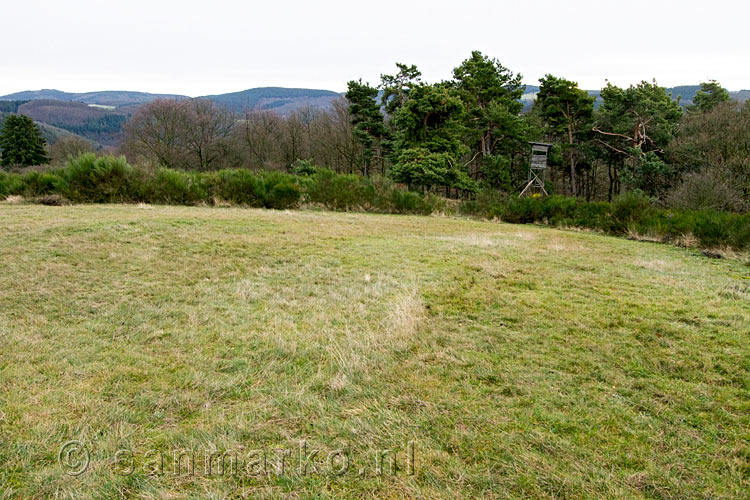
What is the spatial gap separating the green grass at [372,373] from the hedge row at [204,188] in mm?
5950

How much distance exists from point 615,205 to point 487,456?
10766 mm

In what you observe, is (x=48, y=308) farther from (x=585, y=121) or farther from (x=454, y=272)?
(x=585, y=121)

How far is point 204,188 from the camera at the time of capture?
11500mm

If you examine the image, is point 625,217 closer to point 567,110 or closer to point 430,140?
point 430,140

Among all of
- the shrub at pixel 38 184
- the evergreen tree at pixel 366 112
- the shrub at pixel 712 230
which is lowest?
the shrub at pixel 712 230

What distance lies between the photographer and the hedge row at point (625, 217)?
7.38 m

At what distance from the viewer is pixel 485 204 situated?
1366 centimetres

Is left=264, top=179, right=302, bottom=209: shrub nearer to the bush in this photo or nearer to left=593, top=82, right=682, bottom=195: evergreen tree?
the bush

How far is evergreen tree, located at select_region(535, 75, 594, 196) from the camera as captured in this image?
2459 cm

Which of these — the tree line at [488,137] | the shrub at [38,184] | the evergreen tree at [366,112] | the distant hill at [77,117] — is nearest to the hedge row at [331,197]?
the shrub at [38,184]

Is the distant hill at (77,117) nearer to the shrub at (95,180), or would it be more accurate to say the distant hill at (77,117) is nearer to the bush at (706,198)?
the shrub at (95,180)

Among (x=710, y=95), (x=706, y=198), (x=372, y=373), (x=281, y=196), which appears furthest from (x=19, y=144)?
(x=710, y=95)
